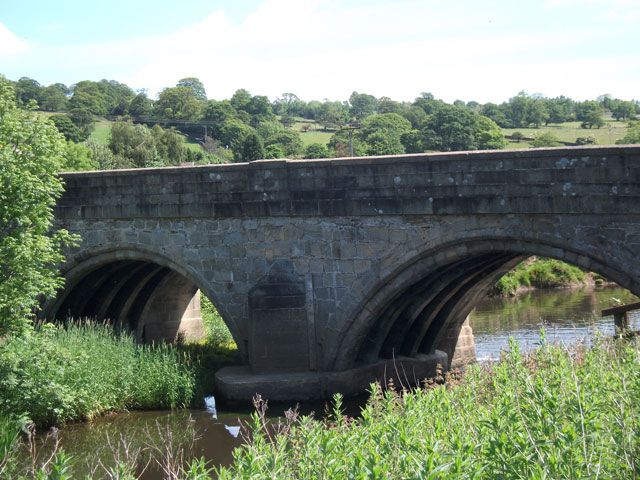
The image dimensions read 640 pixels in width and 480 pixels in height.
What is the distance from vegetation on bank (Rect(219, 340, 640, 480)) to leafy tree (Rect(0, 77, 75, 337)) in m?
7.33

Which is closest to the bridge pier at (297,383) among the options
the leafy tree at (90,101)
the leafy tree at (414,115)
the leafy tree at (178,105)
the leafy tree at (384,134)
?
the leafy tree at (384,134)

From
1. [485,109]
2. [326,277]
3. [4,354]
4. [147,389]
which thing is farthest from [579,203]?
[485,109]

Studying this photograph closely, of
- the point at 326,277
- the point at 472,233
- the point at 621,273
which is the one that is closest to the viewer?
the point at 621,273

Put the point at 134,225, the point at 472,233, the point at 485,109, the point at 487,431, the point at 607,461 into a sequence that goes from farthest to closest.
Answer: the point at 485,109, the point at 134,225, the point at 472,233, the point at 487,431, the point at 607,461

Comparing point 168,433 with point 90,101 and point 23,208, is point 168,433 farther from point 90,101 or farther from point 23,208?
point 90,101

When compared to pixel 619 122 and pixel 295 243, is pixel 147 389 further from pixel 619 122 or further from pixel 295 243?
pixel 619 122

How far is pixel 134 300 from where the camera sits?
19953 mm

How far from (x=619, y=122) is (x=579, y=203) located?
62.8 m

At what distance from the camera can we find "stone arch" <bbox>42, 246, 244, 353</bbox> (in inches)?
672

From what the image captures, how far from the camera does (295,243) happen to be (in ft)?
49.6

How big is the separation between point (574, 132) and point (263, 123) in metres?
22.0

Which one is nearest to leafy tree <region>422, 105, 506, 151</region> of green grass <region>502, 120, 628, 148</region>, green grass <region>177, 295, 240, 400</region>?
green grass <region>502, 120, 628, 148</region>

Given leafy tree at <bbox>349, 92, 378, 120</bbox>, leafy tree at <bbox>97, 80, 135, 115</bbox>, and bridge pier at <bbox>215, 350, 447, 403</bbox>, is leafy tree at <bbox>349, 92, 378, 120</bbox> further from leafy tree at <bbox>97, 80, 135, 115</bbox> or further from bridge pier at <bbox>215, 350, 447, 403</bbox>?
bridge pier at <bbox>215, 350, 447, 403</bbox>

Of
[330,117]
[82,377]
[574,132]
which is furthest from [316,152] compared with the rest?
[82,377]
